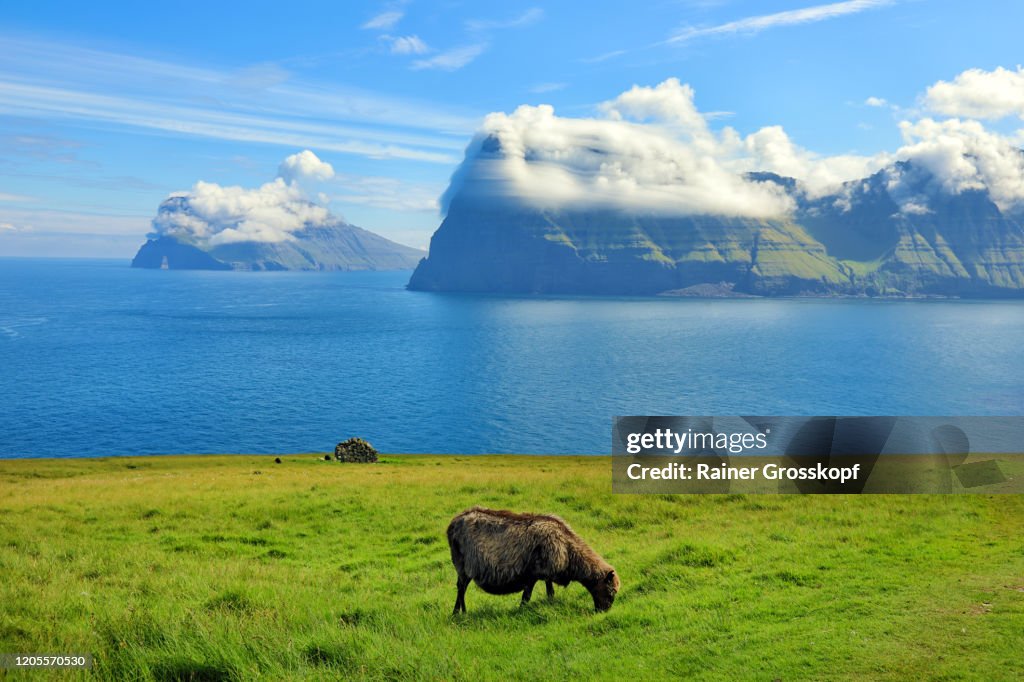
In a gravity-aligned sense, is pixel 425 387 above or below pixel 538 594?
below

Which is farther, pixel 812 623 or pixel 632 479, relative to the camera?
pixel 632 479

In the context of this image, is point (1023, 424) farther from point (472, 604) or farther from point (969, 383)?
point (472, 604)

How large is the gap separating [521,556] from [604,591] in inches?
78.3

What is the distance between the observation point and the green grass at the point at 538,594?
1040 centimetres

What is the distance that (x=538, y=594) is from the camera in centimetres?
1449

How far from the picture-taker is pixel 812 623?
12.4 m

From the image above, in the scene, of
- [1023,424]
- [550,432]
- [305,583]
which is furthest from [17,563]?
[1023,424]

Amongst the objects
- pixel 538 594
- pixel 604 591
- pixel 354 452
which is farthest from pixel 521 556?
pixel 354 452

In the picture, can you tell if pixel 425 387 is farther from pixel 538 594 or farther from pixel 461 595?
pixel 461 595

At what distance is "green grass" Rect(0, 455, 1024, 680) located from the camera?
10.4 m

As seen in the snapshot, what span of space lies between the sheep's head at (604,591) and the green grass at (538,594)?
30cm

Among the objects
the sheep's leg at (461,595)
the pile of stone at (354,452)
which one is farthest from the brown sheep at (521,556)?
the pile of stone at (354,452)

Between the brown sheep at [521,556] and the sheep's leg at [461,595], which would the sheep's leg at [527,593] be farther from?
the sheep's leg at [461,595]

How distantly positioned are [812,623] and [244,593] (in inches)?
445
